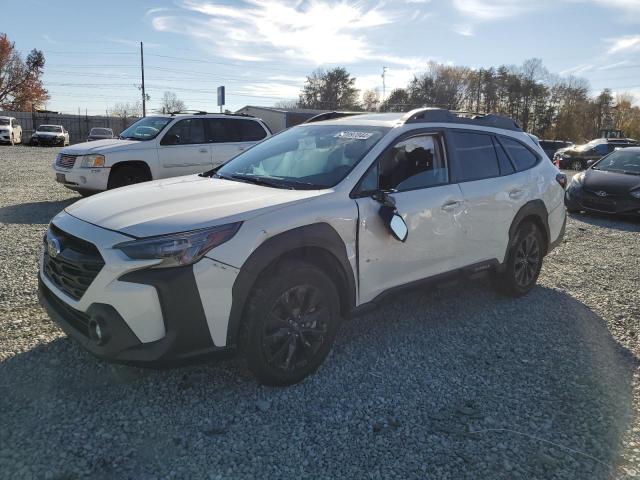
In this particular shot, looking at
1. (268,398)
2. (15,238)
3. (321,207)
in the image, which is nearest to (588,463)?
(268,398)

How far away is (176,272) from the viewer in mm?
2670

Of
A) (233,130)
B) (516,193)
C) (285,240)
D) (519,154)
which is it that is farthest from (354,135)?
(233,130)

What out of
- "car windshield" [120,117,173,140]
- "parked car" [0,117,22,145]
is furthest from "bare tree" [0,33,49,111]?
"car windshield" [120,117,173,140]

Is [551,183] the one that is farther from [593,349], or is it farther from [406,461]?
[406,461]

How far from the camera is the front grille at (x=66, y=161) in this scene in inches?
354

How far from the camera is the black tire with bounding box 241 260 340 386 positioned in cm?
296

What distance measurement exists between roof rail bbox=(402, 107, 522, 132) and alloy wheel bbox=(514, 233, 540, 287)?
1153 mm

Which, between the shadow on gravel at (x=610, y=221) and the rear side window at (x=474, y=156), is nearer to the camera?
the rear side window at (x=474, y=156)

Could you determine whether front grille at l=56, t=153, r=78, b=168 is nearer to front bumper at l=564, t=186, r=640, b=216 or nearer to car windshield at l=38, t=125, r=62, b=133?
front bumper at l=564, t=186, r=640, b=216

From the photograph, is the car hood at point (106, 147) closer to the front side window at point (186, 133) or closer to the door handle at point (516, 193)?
the front side window at point (186, 133)

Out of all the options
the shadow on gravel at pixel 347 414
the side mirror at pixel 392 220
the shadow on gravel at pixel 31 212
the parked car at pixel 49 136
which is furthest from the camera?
the parked car at pixel 49 136

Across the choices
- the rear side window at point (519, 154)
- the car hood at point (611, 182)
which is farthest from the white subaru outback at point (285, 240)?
the car hood at point (611, 182)

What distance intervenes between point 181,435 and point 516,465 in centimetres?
176

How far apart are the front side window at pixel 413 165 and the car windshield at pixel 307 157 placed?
0.59 feet
